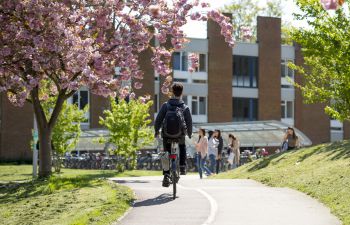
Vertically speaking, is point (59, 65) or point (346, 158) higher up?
point (59, 65)

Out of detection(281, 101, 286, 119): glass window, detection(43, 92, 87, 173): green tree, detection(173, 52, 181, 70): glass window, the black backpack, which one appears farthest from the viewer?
detection(281, 101, 286, 119): glass window

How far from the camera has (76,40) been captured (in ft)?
51.3

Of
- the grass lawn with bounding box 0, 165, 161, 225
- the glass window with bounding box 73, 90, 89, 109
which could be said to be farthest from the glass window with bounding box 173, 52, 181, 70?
the grass lawn with bounding box 0, 165, 161, 225

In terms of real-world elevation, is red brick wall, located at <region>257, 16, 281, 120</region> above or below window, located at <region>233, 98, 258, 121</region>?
above

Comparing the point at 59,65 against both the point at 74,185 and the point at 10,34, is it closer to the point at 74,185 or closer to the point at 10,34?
the point at 10,34

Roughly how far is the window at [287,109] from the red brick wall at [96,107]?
15.5 meters

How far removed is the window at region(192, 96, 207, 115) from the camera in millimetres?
56250

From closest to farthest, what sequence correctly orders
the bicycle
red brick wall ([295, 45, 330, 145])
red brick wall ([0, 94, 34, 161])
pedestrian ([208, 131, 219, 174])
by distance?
the bicycle → pedestrian ([208, 131, 219, 174]) → red brick wall ([0, 94, 34, 161]) → red brick wall ([295, 45, 330, 145])

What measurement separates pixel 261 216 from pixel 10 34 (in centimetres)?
849

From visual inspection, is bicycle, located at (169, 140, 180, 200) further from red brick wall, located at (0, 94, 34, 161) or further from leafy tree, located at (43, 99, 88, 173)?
red brick wall, located at (0, 94, 34, 161)

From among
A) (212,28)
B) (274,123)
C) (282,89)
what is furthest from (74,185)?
(282,89)

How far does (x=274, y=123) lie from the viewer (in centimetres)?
4419

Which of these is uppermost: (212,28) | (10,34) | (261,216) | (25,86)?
(212,28)

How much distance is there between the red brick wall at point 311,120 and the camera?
6112 cm
